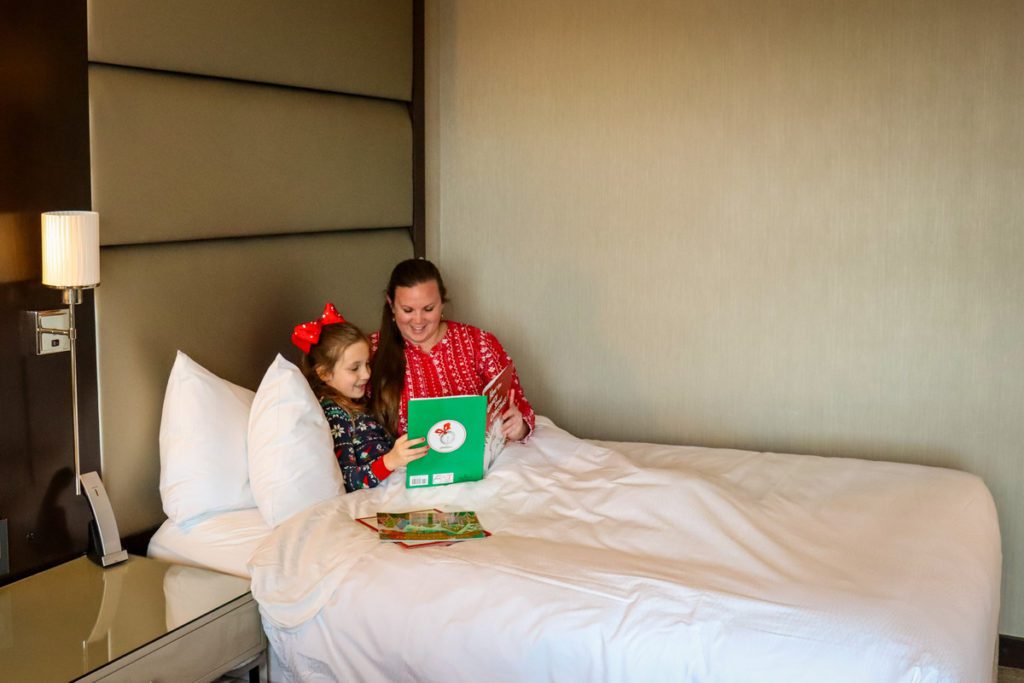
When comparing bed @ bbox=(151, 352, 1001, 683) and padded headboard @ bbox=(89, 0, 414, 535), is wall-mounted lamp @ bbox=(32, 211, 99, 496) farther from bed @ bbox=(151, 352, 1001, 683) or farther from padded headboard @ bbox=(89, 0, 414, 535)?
bed @ bbox=(151, 352, 1001, 683)

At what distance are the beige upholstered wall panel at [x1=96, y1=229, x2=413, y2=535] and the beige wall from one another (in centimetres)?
88

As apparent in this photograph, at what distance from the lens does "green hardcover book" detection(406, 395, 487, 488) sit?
2682 millimetres

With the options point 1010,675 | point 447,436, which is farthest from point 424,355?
point 1010,675

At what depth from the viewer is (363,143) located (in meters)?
3.43

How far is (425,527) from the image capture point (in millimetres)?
2482

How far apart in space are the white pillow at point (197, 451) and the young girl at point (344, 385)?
29 centimetres

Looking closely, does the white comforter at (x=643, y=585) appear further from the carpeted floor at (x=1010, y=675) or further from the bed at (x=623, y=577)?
the carpeted floor at (x=1010, y=675)

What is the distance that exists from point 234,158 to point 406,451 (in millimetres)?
968

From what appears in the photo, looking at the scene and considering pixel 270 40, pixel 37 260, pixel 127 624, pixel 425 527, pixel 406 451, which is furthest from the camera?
pixel 270 40

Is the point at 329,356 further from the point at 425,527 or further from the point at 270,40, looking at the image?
the point at 270,40

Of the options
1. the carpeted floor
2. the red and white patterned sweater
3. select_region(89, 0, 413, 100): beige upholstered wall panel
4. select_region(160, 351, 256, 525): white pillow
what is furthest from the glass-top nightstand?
the carpeted floor

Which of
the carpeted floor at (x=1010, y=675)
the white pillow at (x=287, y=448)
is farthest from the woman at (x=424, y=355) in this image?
the carpeted floor at (x=1010, y=675)

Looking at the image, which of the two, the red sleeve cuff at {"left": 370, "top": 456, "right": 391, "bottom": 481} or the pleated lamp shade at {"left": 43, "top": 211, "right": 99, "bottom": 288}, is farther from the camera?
the red sleeve cuff at {"left": 370, "top": 456, "right": 391, "bottom": 481}

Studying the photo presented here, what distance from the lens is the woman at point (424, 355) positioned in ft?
9.93
